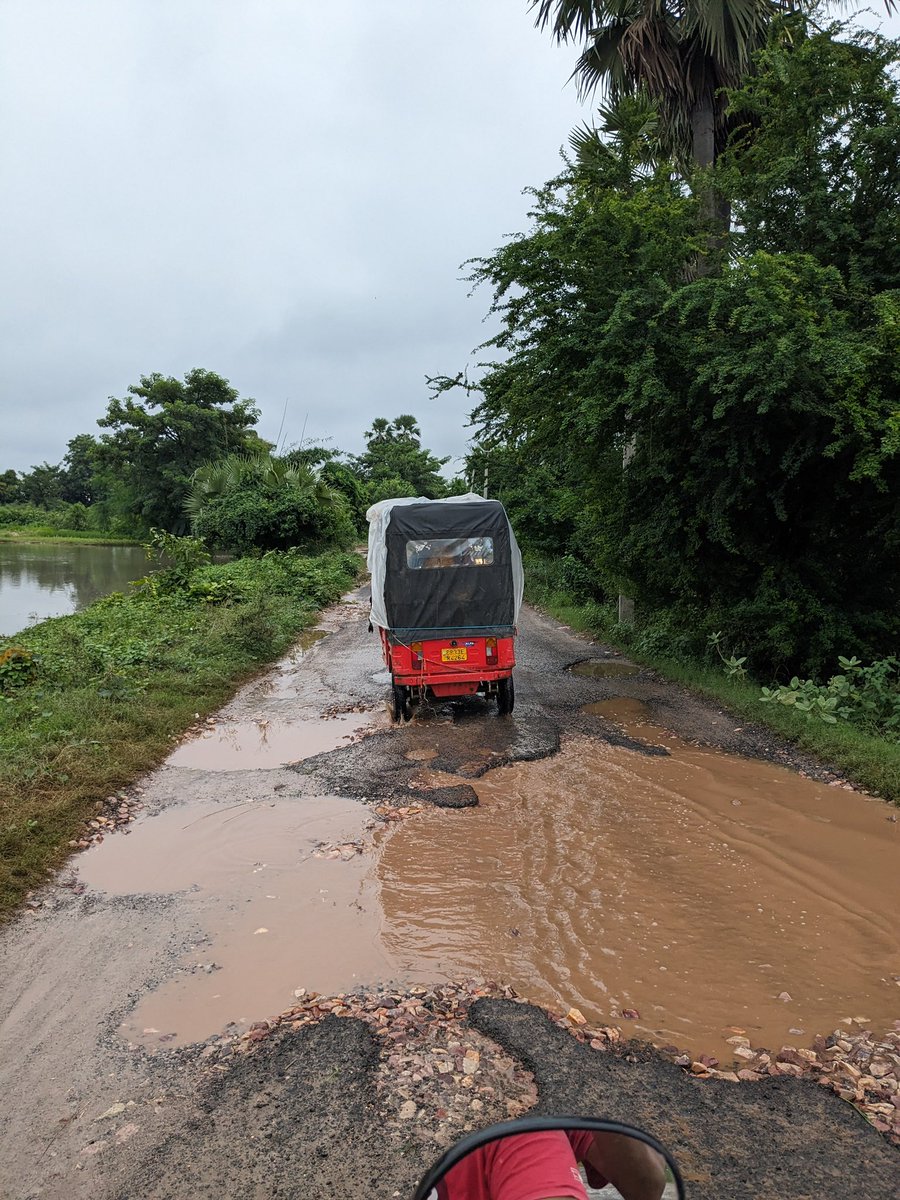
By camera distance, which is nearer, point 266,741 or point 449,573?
point 266,741

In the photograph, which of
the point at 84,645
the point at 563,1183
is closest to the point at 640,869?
the point at 563,1183

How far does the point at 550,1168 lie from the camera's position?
1.56 meters

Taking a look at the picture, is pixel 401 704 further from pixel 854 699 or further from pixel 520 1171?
pixel 520 1171

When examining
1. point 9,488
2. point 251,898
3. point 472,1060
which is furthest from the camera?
point 9,488

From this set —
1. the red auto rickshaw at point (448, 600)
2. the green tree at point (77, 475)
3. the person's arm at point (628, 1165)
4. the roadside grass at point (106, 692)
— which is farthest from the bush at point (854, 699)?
the green tree at point (77, 475)

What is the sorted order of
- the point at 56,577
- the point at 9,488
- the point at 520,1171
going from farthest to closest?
the point at 9,488
the point at 56,577
the point at 520,1171

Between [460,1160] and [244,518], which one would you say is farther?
[244,518]

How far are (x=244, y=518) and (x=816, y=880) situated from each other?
918 inches

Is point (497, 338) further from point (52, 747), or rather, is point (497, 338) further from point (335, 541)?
point (335, 541)

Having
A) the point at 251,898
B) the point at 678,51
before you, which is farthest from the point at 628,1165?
the point at 678,51

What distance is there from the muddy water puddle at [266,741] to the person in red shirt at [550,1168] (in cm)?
674

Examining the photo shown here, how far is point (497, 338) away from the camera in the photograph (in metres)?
10.8

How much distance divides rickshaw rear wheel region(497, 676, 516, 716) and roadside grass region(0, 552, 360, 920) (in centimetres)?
376

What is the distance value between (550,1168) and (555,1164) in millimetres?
12
